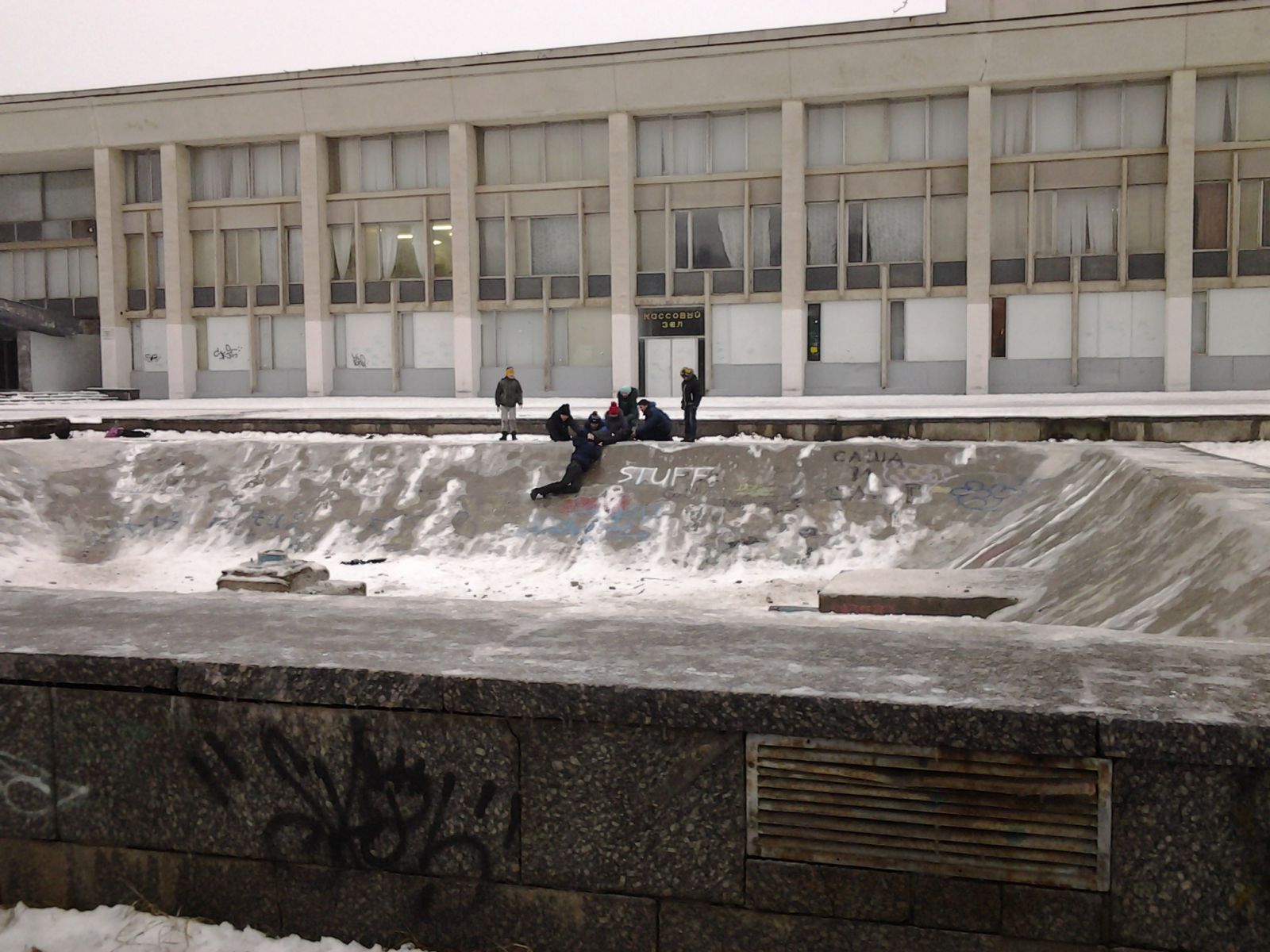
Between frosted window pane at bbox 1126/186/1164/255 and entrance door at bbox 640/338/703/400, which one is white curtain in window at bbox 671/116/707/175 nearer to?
entrance door at bbox 640/338/703/400

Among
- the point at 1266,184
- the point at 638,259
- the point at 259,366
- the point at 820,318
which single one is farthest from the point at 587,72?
the point at 1266,184

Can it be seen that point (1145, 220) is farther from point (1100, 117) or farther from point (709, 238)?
point (709, 238)

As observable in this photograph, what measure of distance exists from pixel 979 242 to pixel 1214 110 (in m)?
7.33

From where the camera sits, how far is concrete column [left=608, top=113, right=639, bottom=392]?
34.3m

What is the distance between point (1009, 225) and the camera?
107 feet

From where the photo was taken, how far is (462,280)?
35719 mm

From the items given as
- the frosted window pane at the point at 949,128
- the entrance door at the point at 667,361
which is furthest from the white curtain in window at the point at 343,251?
the frosted window pane at the point at 949,128

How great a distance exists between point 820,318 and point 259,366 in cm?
1924

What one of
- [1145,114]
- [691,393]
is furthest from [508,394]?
[1145,114]

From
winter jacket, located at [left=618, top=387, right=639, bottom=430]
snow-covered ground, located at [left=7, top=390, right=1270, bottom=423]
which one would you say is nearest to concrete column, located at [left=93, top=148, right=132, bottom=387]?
snow-covered ground, located at [left=7, top=390, right=1270, bottom=423]

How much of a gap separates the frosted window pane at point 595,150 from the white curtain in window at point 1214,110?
56.9 feet

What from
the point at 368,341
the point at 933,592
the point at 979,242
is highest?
the point at 979,242

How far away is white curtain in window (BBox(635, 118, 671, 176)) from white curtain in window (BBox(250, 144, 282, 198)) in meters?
12.5

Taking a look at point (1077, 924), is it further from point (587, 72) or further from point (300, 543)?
point (587, 72)
